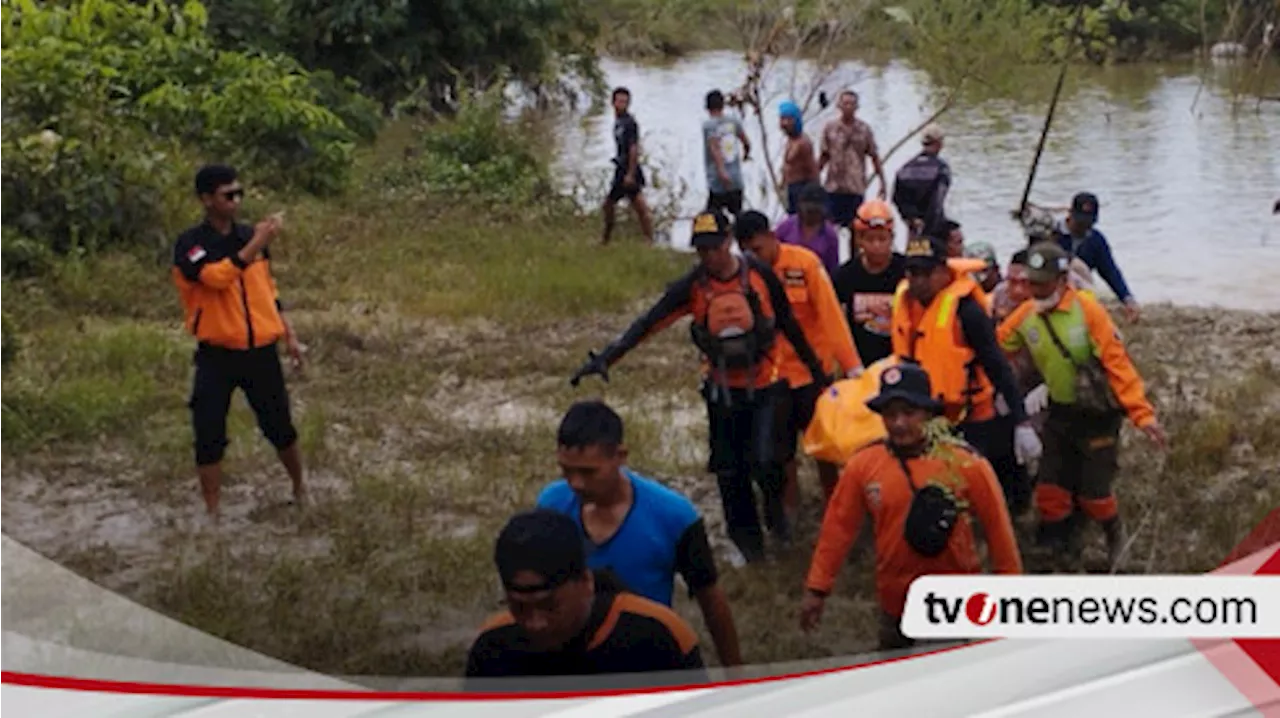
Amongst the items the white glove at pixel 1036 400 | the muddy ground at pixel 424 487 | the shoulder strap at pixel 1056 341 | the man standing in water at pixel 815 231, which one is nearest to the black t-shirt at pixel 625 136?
the muddy ground at pixel 424 487

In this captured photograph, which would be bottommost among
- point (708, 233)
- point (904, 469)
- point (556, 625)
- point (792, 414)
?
point (792, 414)

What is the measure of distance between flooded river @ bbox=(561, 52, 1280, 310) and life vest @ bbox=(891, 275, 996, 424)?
218cm

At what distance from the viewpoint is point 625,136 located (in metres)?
8.58

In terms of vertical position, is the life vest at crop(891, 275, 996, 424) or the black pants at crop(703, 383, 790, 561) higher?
the life vest at crop(891, 275, 996, 424)

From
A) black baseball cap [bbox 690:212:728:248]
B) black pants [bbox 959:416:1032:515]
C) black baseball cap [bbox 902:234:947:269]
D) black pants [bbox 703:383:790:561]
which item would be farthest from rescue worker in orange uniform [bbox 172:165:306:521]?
black pants [bbox 959:416:1032:515]

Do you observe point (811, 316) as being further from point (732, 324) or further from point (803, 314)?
point (732, 324)

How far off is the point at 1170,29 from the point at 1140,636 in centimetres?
481

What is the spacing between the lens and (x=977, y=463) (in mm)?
2814

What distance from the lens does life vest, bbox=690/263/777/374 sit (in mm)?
3760

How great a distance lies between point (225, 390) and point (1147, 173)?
461 centimetres

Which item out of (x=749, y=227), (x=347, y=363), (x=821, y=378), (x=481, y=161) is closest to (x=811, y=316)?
(x=821, y=378)

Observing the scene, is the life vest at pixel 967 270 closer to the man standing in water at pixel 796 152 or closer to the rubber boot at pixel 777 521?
the rubber boot at pixel 777 521

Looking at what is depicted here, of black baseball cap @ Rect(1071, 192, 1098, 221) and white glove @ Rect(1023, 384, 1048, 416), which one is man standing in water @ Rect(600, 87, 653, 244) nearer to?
black baseball cap @ Rect(1071, 192, 1098, 221)

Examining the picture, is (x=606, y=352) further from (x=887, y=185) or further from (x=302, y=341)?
(x=887, y=185)
